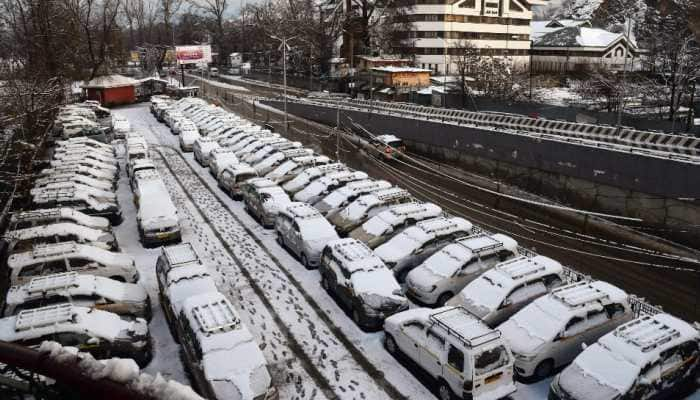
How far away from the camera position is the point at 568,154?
90.8ft

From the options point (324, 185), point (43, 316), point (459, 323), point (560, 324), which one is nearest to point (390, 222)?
point (324, 185)

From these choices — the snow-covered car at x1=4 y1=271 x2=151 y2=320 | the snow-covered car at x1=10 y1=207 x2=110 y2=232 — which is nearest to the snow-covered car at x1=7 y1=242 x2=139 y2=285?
the snow-covered car at x1=4 y1=271 x2=151 y2=320

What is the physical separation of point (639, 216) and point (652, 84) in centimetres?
2485

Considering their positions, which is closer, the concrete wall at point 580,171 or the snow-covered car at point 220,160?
the concrete wall at point 580,171

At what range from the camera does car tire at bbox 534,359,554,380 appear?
12.6 meters

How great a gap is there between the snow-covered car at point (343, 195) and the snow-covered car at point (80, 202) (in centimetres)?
897

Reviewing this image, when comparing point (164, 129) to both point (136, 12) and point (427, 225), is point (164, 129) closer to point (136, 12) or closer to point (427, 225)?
point (427, 225)

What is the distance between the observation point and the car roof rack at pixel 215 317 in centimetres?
1233

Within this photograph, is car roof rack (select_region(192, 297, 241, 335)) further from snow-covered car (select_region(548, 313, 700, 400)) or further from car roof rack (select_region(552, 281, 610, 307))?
car roof rack (select_region(552, 281, 610, 307))

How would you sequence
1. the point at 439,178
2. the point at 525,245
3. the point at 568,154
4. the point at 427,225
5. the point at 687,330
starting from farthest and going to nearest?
the point at 439,178, the point at 568,154, the point at 525,245, the point at 427,225, the point at 687,330

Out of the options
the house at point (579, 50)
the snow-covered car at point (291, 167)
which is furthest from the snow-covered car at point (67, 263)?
the house at point (579, 50)

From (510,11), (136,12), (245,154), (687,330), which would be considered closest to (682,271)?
(687,330)

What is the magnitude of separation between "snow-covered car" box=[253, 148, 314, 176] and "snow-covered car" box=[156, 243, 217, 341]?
12701mm

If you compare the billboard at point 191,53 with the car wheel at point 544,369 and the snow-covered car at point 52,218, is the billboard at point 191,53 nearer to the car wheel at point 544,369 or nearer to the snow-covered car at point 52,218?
the snow-covered car at point 52,218
